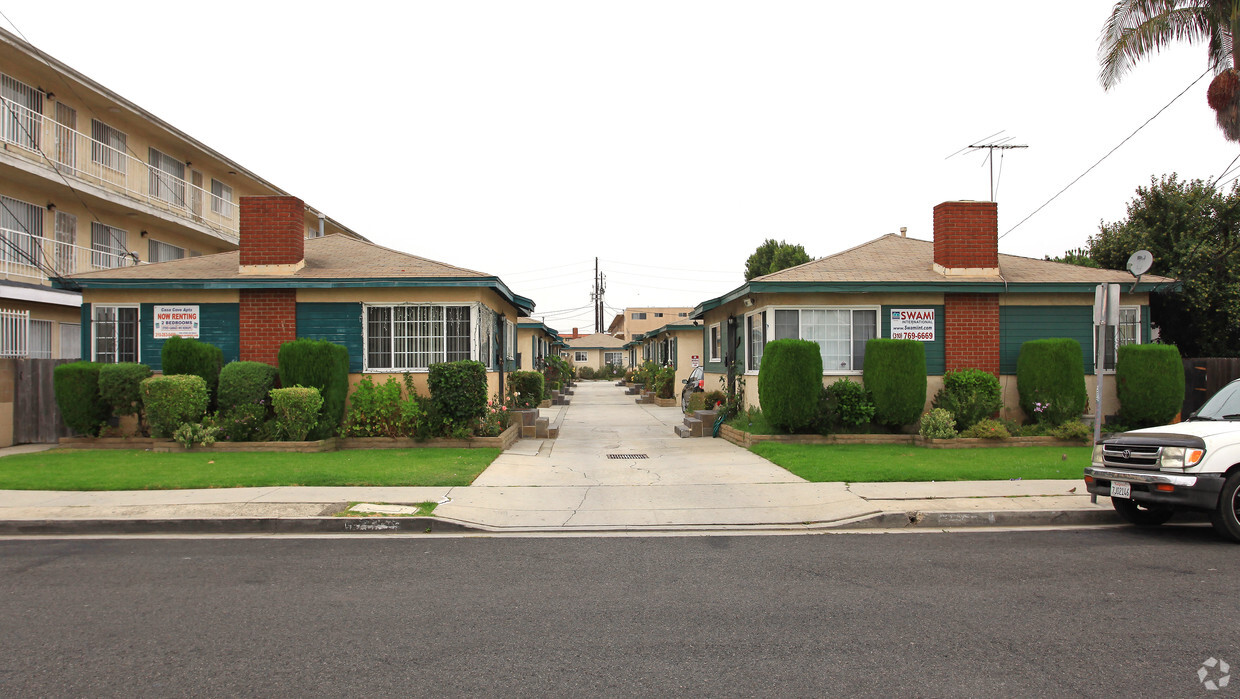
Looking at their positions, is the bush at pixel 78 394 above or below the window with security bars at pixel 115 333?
below

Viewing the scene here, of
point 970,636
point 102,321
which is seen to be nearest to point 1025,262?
point 970,636

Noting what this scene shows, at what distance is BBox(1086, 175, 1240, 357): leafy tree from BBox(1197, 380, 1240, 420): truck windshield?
388 inches

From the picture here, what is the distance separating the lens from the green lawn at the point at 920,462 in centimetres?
1064

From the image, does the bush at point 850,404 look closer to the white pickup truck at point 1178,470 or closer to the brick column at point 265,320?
the white pickup truck at point 1178,470

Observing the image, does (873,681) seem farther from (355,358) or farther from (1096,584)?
(355,358)

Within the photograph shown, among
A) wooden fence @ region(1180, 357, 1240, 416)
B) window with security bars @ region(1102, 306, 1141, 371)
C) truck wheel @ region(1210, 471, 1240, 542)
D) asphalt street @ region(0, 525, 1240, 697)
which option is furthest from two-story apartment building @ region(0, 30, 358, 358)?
wooden fence @ region(1180, 357, 1240, 416)

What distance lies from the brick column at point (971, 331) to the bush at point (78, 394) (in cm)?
1662

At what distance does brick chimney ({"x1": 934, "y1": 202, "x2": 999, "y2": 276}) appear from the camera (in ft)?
50.6

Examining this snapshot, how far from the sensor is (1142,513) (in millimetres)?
8375

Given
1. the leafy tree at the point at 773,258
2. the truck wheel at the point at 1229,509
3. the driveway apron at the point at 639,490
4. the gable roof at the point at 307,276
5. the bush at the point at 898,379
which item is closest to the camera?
the truck wheel at the point at 1229,509

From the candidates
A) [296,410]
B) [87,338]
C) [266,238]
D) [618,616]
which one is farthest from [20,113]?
[618,616]

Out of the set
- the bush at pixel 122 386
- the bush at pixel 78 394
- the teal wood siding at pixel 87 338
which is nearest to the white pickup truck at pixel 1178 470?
the bush at pixel 122 386

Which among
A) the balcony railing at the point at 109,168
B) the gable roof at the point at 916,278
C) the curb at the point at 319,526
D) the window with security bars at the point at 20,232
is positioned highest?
the balcony railing at the point at 109,168

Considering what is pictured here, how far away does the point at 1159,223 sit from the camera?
19234 mm
